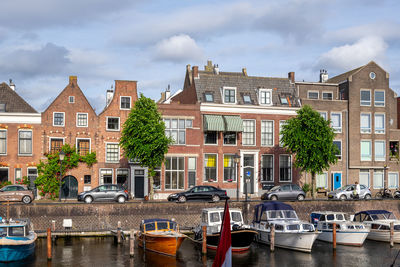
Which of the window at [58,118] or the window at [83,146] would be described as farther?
the window at [83,146]

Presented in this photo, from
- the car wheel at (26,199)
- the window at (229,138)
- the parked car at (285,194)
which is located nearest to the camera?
the car wheel at (26,199)

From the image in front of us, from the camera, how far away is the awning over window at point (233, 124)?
166 ft

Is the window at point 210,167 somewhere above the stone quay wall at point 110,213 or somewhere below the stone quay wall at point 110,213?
above

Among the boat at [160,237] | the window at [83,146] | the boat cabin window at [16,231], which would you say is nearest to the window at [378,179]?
the boat at [160,237]

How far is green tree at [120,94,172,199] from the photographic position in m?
43.9

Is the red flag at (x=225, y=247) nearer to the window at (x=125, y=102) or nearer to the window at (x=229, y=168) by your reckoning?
the window at (x=229, y=168)

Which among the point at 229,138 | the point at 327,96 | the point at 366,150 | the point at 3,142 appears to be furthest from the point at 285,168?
the point at 3,142

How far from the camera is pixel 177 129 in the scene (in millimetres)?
50469

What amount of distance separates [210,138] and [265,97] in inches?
304

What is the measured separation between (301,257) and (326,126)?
Result: 20.1m

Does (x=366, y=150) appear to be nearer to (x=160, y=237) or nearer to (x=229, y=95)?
(x=229, y=95)

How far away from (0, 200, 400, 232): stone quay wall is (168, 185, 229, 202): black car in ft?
6.66

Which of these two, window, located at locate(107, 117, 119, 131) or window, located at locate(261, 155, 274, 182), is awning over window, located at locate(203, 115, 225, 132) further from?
window, located at locate(107, 117, 119, 131)

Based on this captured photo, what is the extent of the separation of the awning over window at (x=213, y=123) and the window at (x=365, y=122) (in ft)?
55.3
